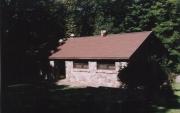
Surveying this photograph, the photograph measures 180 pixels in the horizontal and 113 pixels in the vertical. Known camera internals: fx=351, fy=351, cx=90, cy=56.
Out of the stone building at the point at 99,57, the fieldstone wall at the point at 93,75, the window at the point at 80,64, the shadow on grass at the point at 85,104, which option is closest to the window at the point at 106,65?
the stone building at the point at 99,57

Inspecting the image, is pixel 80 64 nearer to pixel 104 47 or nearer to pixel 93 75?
pixel 93 75

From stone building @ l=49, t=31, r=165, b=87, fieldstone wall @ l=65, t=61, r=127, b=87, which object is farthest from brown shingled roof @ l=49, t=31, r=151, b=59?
fieldstone wall @ l=65, t=61, r=127, b=87

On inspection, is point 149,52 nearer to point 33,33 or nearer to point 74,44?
point 74,44

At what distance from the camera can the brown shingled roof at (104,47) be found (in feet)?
100

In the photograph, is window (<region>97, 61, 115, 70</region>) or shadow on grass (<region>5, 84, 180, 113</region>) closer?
shadow on grass (<region>5, 84, 180, 113</region>)

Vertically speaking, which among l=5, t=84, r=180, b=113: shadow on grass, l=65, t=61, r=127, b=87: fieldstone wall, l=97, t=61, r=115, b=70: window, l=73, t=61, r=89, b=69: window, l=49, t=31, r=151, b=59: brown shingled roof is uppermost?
l=49, t=31, r=151, b=59: brown shingled roof

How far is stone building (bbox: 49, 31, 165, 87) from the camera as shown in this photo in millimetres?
30439

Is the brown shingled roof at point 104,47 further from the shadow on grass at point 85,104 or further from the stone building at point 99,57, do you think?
the shadow on grass at point 85,104

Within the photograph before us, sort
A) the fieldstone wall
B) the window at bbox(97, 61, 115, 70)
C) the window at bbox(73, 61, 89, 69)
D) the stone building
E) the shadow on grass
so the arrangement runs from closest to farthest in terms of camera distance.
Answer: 1. the shadow on grass
2. the stone building
3. the fieldstone wall
4. the window at bbox(97, 61, 115, 70)
5. the window at bbox(73, 61, 89, 69)

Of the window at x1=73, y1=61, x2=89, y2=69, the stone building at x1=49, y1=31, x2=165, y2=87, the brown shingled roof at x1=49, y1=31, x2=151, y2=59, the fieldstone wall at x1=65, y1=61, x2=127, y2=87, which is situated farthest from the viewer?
the window at x1=73, y1=61, x2=89, y2=69

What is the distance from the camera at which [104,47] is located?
3366cm

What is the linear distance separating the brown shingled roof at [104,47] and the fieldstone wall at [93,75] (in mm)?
861

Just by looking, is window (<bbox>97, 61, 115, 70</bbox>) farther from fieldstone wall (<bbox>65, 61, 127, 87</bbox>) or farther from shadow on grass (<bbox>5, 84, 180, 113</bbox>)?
shadow on grass (<bbox>5, 84, 180, 113</bbox>)

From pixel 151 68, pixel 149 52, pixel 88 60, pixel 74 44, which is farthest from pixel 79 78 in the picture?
pixel 151 68
